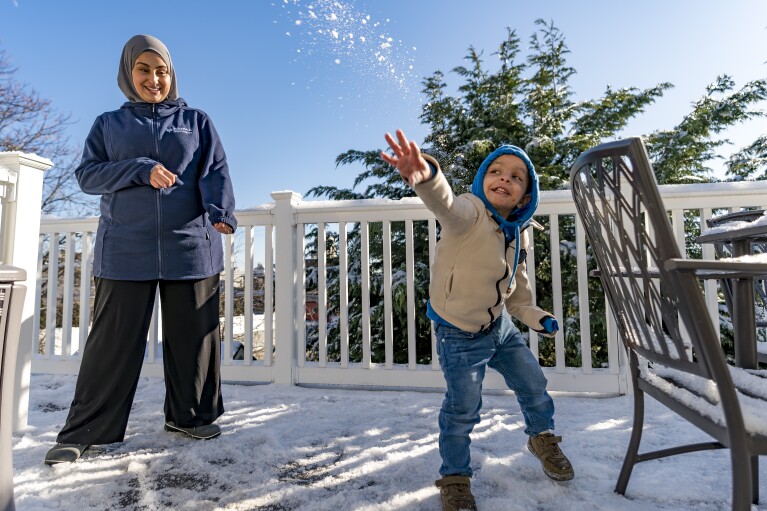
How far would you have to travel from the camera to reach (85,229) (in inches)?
121

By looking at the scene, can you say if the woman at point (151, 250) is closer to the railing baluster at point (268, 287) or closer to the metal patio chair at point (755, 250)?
the railing baluster at point (268, 287)

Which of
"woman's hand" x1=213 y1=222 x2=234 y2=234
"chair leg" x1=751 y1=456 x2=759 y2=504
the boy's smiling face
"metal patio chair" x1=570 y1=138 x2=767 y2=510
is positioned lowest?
"chair leg" x1=751 y1=456 x2=759 y2=504

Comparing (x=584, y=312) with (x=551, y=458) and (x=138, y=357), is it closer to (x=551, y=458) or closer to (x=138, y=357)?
(x=551, y=458)

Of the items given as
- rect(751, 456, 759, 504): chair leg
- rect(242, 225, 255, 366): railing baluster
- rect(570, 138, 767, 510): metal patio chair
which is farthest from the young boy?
rect(242, 225, 255, 366): railing baluster

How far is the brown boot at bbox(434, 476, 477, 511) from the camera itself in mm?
1194

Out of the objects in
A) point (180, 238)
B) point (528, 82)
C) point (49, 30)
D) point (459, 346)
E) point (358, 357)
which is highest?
point (49, 30)

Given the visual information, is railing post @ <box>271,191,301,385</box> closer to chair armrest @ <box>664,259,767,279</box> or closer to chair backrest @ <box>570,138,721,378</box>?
chair backrest @ <box>570,138,721,378</box>

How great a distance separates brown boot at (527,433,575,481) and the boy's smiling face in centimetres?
77

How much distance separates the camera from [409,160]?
1023mm

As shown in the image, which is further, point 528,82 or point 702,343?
point 528,82

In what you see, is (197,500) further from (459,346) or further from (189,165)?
(189,165)

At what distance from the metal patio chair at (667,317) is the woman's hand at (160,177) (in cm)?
142

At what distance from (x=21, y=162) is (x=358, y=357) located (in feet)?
11.8

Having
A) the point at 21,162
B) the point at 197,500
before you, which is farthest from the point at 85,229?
the point at 197,500
